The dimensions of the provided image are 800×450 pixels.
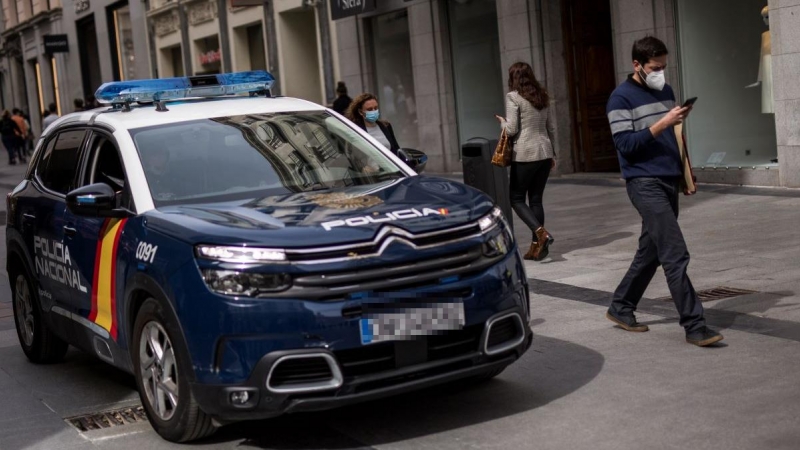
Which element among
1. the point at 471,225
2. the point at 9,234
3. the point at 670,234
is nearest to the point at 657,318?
the point at 670,234

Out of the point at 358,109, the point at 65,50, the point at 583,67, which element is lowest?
the point at 358,109

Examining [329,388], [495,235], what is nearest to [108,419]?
[329,388]

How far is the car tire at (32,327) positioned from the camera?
27.4 ft

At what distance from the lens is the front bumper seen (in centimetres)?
550

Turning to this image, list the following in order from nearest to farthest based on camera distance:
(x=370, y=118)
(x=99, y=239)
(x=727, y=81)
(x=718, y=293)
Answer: (x=99, y=239) → (x=718, y=293) → (x=370, y=118) → (x=727, y=81)

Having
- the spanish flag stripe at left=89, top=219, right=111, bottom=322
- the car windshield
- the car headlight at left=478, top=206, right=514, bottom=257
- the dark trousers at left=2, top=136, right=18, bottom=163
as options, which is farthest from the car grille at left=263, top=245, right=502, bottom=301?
the dark trousers at left=2, top=136, right=18, bottom=163

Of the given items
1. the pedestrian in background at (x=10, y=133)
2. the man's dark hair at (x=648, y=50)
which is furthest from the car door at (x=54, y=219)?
the pedestrian in background at (x=10, y=133)

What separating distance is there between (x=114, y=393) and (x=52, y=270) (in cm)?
85

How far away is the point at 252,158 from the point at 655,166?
2350 mm

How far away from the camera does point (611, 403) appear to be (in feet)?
20.2

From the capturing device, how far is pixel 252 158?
6.93m

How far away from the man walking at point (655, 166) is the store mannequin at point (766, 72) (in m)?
Result: 8.00

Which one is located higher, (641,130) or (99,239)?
(641,130)

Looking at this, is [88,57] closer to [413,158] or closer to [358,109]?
[358,109]
